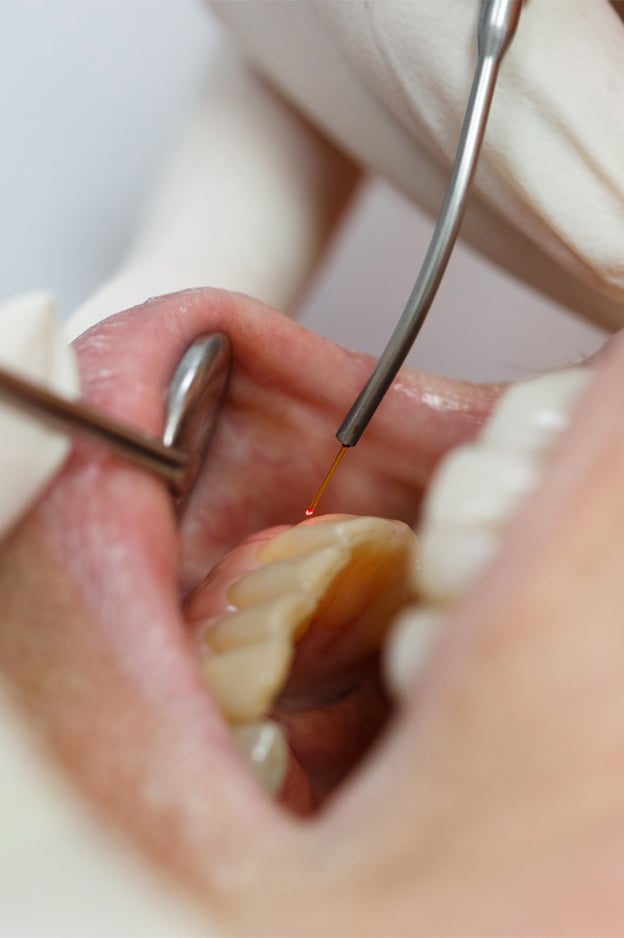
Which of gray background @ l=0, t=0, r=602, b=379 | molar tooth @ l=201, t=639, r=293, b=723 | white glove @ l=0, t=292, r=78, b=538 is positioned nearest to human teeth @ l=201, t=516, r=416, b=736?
molar tooth @ l=201, t=639, r=293, b=723

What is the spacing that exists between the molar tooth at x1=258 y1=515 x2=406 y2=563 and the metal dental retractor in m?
0.07

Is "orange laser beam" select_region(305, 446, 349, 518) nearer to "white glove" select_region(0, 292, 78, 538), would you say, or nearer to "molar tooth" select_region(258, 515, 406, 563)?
"molar tooth" select_region(258, 515, 406, 563)

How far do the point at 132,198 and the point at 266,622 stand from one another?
70cm

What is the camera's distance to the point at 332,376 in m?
0.63

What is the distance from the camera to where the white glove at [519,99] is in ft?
1.85

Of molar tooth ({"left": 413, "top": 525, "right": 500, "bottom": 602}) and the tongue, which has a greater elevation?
molar tooth ({"left": 413, "top": 525, "right": 500, "bottom": 602})

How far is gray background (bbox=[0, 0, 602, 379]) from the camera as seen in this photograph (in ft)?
3.29

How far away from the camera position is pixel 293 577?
0.52 m

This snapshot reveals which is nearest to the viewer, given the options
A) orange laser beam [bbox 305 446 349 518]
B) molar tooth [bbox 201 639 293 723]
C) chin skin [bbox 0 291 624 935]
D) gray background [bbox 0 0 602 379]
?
chin skin [bbox 0 291 624 935]

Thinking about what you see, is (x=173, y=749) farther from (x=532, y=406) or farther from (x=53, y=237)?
(x=53, y=237)

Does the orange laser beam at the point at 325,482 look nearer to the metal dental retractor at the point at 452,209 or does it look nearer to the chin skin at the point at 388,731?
the metal dental retractor at the point at 452,209

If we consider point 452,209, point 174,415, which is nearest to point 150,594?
point 174,415

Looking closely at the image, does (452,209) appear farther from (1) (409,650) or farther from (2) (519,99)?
(1) (409,650)

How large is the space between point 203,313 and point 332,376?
3.8 inches
